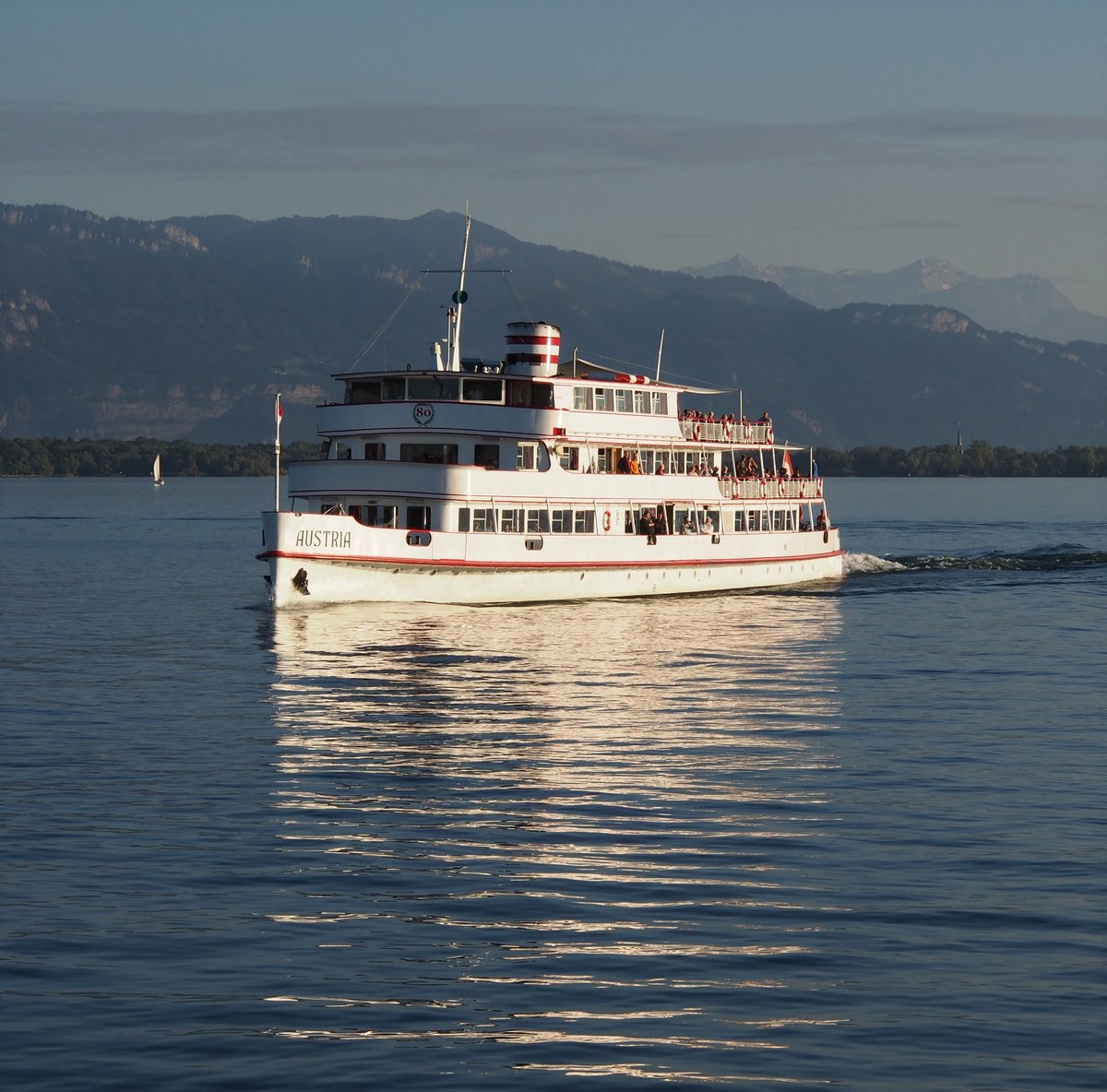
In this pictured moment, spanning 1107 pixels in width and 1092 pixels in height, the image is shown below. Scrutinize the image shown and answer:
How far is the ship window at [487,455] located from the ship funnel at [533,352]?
2.59 m

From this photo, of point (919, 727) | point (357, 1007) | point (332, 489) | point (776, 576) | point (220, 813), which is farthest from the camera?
point (776, 576)

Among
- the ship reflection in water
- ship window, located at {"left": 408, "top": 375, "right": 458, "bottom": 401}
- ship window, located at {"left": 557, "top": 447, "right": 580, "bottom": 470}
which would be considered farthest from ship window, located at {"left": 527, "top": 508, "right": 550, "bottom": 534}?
the ship reflection in water

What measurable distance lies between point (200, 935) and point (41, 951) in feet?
5.12

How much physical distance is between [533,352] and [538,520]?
564 centimetres

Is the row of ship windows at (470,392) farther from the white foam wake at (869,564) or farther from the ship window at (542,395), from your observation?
the white foam wake at (869,564)

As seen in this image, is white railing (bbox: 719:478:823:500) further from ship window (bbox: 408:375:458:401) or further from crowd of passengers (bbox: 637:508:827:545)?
ship window (bbox: 408:375:458:401)

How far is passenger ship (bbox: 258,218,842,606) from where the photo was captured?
173ft

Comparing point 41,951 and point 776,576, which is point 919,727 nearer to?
point 41,951

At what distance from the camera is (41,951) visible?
1761 centimetres

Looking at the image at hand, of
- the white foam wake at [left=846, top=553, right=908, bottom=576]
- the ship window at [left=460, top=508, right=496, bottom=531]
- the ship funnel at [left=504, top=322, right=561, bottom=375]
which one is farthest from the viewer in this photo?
the white foam wake at [left=846, top=553, right=908, bottom=576]

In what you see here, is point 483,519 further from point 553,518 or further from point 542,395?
point 542,395

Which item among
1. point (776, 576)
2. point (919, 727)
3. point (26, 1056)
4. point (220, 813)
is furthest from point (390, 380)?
point (26, 1056)

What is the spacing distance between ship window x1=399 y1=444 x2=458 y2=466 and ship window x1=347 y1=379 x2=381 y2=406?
6.46ft

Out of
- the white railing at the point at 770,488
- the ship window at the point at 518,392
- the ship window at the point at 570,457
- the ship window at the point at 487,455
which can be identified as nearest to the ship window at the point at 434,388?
the ship window at the point at 487,455
